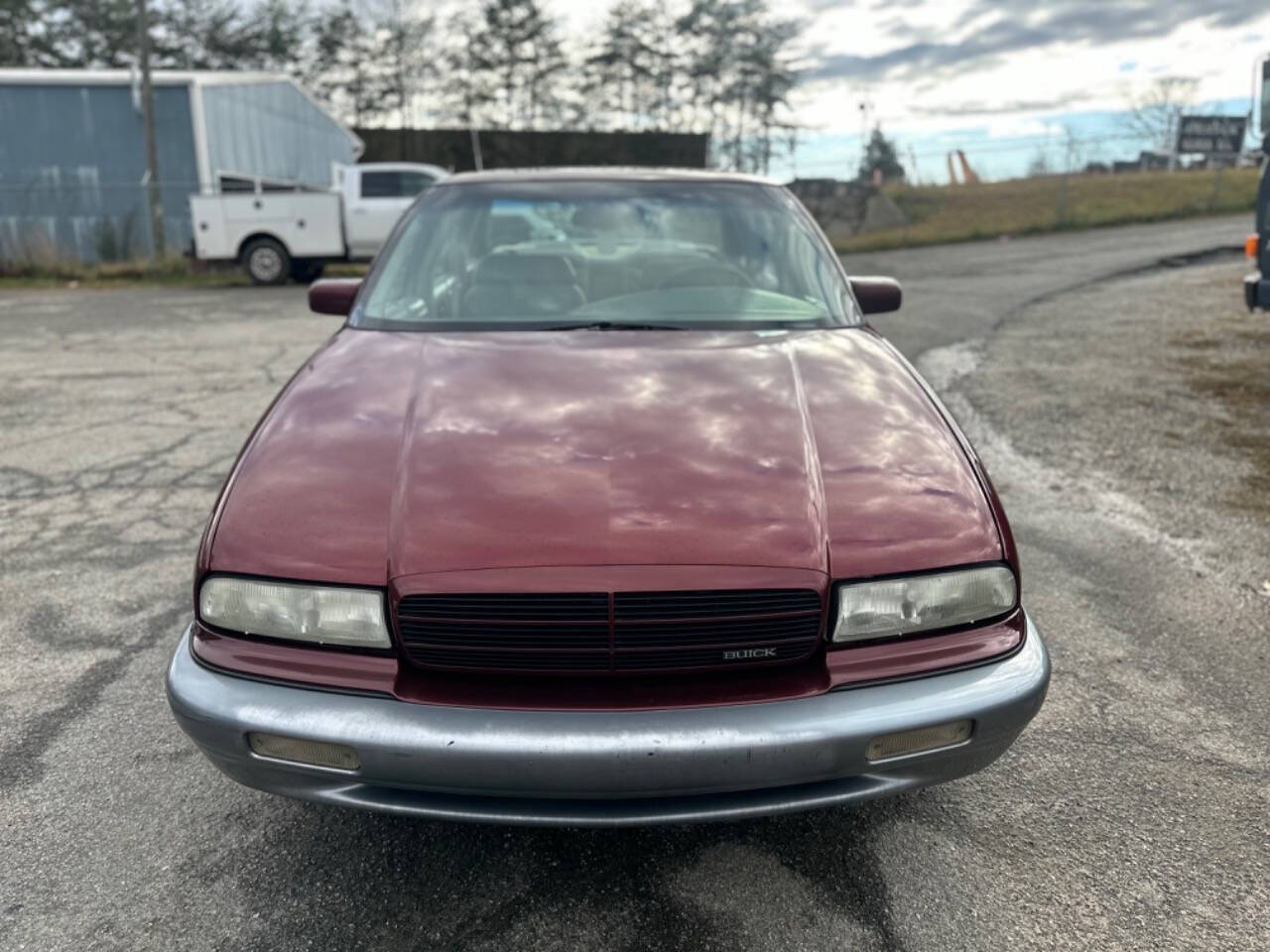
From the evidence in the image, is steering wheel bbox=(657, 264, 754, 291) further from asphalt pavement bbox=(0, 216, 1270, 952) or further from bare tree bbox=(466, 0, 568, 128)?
bare tree bbox=(466, 0, 568, 128)

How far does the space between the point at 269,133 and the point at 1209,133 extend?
881 inches

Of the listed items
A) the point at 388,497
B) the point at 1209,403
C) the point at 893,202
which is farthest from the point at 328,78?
the point at 388,497

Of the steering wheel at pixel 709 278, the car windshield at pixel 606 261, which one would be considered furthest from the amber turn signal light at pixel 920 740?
the steering wheel at pixel 709 278

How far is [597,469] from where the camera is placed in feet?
6.68

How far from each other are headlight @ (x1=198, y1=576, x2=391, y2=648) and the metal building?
18.9m

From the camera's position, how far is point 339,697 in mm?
1766

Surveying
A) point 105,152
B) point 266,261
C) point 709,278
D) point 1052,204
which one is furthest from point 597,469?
point 1052,204

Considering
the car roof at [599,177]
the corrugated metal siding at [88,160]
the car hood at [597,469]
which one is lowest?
the car hood at [597,469]

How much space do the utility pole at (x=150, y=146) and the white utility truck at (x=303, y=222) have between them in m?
3.39

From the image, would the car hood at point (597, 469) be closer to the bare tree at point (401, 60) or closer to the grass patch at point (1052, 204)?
the grass patch at point (1052, 204)

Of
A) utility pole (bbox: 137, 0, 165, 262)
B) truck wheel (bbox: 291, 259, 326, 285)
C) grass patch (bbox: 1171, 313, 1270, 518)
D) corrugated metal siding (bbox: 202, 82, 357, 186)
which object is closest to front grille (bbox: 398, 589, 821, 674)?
grass patch (bbox: 1171, 313, 1270, 518)

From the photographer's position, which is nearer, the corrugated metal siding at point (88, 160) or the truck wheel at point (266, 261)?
the truck wheel at point (266, 261)

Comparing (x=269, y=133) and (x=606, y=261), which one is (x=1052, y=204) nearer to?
(x=269, y=133)

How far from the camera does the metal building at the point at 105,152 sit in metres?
18.5
